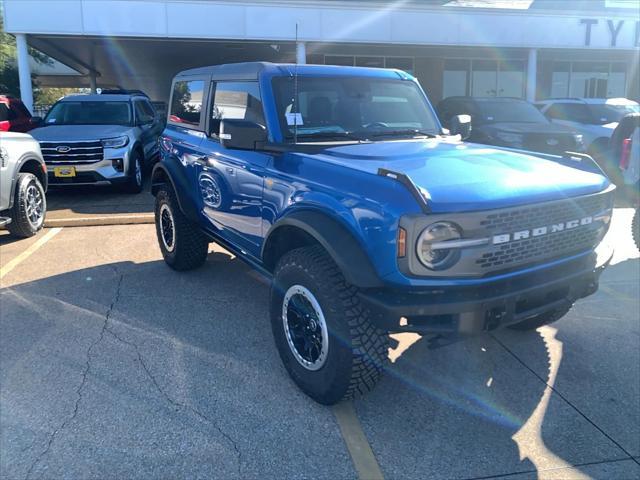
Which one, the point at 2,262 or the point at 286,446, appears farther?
the point at 2,262

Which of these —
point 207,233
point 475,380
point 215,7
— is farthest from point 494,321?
point 215,7

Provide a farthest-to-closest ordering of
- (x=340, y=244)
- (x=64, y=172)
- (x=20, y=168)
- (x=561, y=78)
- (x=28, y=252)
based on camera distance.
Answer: (x=561, y=78) → (x=64, y=172) → (x=20, y=168) → (x=28, y=252) → (x=340, y=244)

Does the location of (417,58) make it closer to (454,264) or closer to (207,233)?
(207,233)

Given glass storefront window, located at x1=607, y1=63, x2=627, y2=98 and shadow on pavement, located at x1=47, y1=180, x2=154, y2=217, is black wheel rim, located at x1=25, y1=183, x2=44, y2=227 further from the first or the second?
glass storefront window, located at x1=607, y1=63, x2=627, y2=98

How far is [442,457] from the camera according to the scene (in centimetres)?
279

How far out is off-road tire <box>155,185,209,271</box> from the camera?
532 centimetres

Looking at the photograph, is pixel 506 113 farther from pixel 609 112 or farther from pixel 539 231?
pixel 539 231

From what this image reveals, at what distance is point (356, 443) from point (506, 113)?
1036cm

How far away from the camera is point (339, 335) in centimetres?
289

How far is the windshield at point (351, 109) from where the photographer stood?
12.8 ft

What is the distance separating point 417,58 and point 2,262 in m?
17.5

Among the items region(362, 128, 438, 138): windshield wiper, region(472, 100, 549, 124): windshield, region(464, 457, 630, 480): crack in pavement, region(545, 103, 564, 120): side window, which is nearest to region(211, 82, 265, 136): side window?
region(362, 128, 438, 138): windshield wiper

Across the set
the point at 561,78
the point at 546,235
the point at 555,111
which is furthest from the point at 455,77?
the point at 546,235

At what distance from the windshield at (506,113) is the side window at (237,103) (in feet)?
26.7
